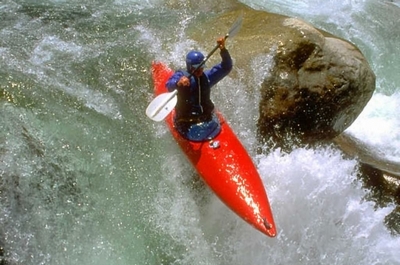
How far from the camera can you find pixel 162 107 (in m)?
4.28

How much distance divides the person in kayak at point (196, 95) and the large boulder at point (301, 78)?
2.42 ft

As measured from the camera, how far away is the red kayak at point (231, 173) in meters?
3.94

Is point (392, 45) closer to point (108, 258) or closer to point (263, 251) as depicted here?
point (263, 251)

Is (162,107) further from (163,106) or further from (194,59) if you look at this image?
(194,59)

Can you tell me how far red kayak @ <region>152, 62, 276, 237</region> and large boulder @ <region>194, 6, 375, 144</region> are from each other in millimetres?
671

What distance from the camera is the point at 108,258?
397 cm

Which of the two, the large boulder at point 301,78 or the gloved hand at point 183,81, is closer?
the gloved hand at point 183,81

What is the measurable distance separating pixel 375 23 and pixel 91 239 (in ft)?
21.9

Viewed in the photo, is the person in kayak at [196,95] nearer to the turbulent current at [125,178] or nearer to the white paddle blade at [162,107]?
the white paddle blade at [162,107]

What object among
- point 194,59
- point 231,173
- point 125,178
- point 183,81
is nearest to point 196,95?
point 183,81

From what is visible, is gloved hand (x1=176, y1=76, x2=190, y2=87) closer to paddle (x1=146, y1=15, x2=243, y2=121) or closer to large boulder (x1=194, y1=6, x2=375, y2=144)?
paddle (x1=146, y1=15, x2=243, y2=121)

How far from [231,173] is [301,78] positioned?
147 cm

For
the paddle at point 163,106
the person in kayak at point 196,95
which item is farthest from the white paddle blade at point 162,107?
the person in kayak at point 196,95

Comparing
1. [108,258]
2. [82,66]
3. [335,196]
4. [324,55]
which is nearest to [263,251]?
[335,196]
